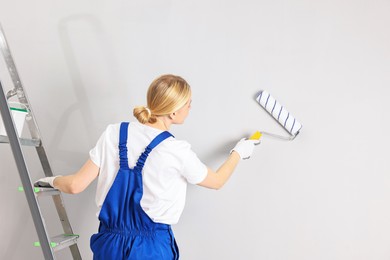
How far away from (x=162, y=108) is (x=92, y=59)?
760mm

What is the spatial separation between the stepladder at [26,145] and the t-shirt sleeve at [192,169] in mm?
564

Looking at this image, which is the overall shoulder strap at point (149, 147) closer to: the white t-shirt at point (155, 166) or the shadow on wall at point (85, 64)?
the white t-shirt at point (155, 166)

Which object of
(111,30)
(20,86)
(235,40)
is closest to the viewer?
(20,86)

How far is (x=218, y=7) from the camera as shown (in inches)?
85.0

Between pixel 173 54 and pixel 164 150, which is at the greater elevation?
pixel 173 54

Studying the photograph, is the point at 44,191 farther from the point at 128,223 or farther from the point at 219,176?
the point at 219,176

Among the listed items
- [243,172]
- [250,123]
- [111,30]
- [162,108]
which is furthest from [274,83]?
[111,30]

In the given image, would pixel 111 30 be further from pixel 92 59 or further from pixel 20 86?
pixel 20 86

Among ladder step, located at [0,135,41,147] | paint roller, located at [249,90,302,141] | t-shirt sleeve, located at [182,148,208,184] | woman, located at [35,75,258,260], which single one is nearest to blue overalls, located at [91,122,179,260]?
woman, located at [35,75,258,260]

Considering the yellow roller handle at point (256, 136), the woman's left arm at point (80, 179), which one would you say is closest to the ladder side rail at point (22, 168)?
the woman's left arm at point (80, 179)

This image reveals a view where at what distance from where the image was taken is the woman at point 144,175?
172 centimetres

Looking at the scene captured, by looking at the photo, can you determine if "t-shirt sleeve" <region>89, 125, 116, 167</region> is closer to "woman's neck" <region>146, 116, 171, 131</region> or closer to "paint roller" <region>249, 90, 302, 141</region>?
"woman's neck" <region>146, 116, 171, 131</region>

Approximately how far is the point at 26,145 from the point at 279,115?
1098 mm

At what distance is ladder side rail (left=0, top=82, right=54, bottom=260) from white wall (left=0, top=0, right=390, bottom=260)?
2.24 ft
